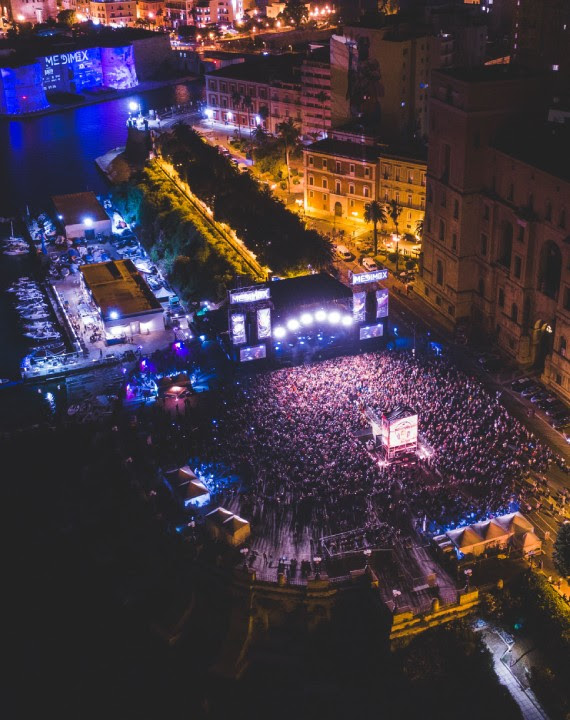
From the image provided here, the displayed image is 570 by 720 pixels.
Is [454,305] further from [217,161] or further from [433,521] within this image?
[217,161]

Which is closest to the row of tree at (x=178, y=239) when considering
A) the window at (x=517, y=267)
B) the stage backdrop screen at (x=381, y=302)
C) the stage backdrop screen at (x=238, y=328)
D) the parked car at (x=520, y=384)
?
the stage backdrop screen at (x=238, y=328)

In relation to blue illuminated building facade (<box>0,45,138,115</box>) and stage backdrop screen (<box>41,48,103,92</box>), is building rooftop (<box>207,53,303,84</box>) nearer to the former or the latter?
blue illuminated building facade (<box>0,45,138,115</box>)

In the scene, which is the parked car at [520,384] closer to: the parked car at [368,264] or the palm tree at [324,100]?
the parked car at [368,264]

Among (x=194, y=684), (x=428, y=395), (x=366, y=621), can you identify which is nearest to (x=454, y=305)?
(x=428, y=395)

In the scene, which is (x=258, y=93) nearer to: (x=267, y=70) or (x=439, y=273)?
(x=267, y=70)

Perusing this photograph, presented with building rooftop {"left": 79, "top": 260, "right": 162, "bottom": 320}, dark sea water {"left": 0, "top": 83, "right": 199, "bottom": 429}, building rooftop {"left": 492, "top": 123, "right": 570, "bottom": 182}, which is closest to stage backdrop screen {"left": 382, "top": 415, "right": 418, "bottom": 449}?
building rooftop {"left": 492, "top": 123, "right": 570, "bottom": 182}

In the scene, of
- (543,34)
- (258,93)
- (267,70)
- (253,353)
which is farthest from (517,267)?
(267,70)
